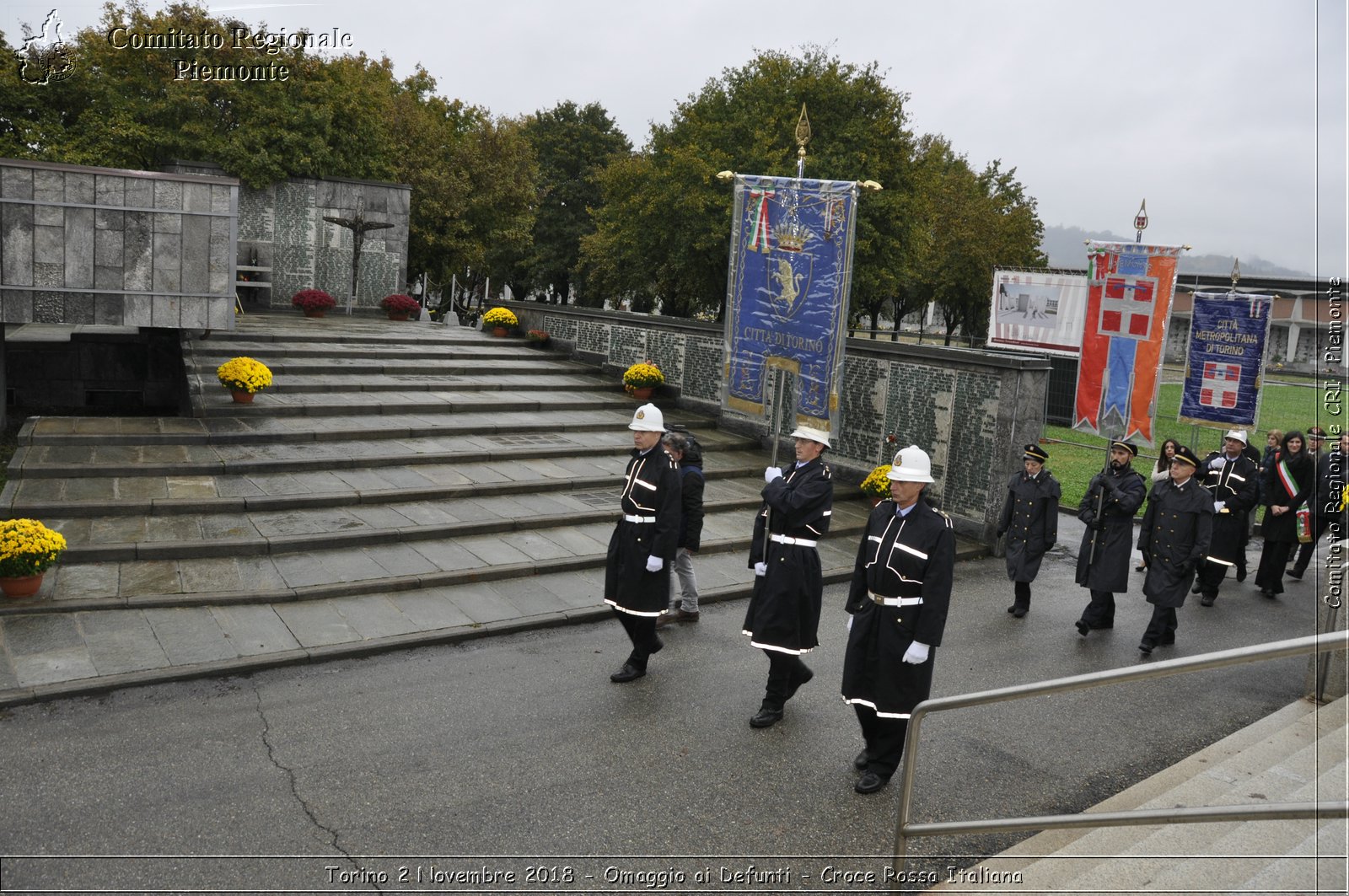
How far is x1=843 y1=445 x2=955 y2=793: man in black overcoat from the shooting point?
6180 mm

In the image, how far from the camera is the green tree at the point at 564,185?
52250 mm

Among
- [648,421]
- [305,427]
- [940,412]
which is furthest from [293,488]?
[940,412]

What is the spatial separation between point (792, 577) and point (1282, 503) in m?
8.79

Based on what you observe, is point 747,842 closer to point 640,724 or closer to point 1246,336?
point 640,724

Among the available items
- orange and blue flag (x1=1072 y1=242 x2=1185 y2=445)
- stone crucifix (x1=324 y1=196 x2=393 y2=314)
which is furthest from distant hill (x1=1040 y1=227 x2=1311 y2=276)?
stone crucifix (x1=324 y1=196 x2=393 y2=314)

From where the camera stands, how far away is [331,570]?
9.79 m

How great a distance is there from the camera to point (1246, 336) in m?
15.4

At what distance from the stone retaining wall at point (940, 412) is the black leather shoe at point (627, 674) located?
7068 millimetres

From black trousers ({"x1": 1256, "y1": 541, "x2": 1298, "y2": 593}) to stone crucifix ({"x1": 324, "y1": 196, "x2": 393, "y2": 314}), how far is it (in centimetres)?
2054

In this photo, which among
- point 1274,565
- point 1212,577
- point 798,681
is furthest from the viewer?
point 1274,565

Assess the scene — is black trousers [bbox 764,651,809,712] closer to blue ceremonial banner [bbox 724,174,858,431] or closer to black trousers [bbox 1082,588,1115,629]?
black trousers [bbox 1082,588,1115,629]

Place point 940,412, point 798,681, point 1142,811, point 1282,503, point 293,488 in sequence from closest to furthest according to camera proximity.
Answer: point 1142,811 → point 798,681 → point 293,488 → point 1282,503 → point 940,412

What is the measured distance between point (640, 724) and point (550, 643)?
6.45 feet

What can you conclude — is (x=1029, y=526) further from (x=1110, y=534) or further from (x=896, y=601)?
(x=896, y=601)
